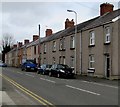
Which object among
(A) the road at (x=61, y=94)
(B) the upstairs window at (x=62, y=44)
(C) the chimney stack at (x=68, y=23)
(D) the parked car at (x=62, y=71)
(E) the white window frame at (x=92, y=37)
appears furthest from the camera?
(C) the chimney stack at (x=68, y=23)

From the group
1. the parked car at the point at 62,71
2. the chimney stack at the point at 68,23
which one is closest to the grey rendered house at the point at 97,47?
the parked car at the point at 62,71

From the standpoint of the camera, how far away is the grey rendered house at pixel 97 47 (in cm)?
2914

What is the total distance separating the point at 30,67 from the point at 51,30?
18.2 metres

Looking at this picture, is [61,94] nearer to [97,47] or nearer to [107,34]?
[107,34]

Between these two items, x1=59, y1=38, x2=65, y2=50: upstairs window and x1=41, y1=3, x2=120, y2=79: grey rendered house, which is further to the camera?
x1=59, y1=38, x2=65, y2=50: upstairs window

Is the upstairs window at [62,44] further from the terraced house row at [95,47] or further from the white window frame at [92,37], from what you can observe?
the white window frame at [92,37]

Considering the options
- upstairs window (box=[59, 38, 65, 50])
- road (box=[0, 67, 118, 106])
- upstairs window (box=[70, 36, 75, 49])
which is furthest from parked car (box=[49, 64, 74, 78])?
road (box=[0, 67, 118, 106])

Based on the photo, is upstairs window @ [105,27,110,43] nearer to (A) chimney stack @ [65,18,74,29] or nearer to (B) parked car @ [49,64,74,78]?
(B) parked car @ [49,64,74,78]

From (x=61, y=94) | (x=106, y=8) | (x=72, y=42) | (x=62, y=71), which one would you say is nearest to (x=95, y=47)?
(x=62, y=71)

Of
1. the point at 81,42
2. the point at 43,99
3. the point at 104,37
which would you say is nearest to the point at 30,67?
the point at 81,42

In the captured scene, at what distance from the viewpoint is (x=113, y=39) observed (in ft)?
95.7

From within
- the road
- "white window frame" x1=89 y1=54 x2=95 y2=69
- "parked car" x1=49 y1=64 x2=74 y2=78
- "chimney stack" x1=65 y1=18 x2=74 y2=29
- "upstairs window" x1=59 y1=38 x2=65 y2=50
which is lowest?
the road

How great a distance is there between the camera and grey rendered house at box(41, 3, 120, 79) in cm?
2914

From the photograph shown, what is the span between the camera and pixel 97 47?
32.2 m
